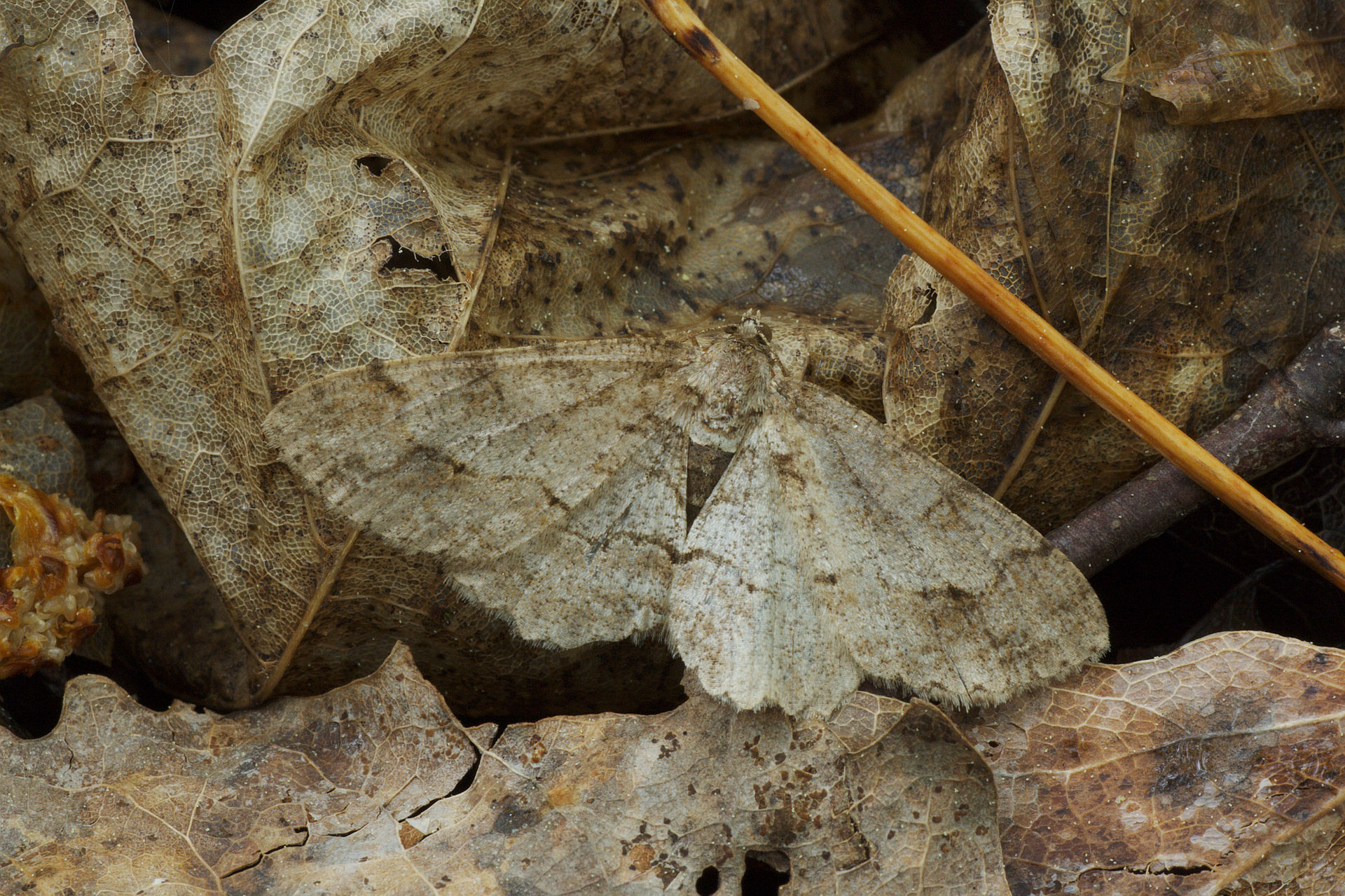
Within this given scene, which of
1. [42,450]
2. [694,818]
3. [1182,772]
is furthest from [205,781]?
[1182,772]

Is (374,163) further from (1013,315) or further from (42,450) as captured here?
(1013,315)

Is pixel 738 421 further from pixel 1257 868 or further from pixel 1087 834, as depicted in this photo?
pixel 1257 868

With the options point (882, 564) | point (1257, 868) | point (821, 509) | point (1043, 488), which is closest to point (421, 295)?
point (821, 509)

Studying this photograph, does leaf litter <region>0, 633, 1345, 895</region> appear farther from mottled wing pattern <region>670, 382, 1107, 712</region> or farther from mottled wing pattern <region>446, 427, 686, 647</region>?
mottled wing pattern <region>446, 427, 686, 647</region>

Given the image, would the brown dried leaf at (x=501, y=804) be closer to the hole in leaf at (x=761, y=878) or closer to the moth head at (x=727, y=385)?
the hole in leaf at (x=761, y=878)

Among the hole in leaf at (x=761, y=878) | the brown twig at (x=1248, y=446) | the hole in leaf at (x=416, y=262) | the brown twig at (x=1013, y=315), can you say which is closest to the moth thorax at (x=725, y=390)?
the brown twig at (x=1013, y=315)
